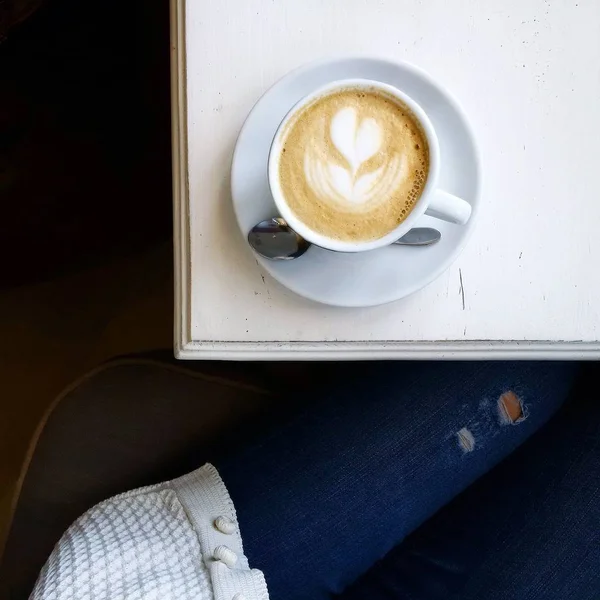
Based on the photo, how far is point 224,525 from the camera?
742 mm

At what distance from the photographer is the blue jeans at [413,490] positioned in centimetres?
78

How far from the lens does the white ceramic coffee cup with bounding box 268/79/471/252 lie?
532 millimetres

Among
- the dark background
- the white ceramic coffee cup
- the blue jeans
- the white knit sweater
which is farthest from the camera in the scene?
the dark background

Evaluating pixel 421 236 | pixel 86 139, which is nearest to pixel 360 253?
pixel 421 236

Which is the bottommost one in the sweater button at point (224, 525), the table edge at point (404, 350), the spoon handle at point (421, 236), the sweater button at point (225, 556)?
the sweater button at point (225, 556)

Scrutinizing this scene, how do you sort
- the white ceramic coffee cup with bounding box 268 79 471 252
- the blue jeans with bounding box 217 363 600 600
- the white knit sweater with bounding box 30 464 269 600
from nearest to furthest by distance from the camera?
the white ceramic coffee cup with bounding box 268 79 471 252
the white knit sweater with bounding box 30 464 269 600
the blue jeans with bounding box 217 363 600 600

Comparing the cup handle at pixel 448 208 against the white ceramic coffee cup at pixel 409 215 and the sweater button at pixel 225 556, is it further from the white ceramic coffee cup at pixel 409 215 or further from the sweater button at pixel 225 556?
the sweater button at pixel 225 556

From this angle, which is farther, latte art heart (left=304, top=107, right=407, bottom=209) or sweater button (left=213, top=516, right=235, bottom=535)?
sweater button (left=213, top=516, right=235, bottom=535)

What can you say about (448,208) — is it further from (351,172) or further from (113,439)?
(113,439)

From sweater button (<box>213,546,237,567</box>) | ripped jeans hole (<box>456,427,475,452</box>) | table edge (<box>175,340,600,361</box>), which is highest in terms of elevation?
table edge (<box>175,340,600,361</box>)

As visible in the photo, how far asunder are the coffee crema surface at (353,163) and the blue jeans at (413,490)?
36 cm

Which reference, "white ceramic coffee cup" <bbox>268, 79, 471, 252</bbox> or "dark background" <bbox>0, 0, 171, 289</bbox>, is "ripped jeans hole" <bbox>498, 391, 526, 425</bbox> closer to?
"white ceramic coffee cup" <bbox>268, 79, 471, 252</bbox>

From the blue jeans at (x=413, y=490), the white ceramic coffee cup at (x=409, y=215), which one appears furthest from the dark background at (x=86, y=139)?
the white ceramic coffee cup at (x=409, y=215)

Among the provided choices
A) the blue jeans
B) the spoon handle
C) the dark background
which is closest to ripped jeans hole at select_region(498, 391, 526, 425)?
the blue jeans
